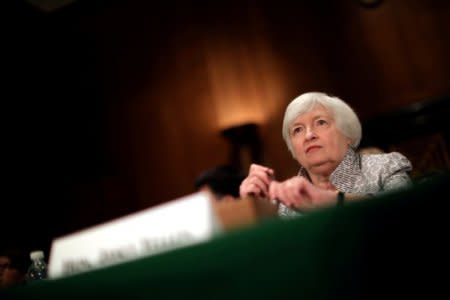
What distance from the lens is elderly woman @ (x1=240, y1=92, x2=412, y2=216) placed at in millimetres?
1255

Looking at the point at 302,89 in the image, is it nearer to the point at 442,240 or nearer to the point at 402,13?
the point at 402,13

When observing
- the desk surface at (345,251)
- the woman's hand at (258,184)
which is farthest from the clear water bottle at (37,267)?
the desk surface at (345,251)

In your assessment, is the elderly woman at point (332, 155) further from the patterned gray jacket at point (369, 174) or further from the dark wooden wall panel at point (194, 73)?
the dark wooden wall panel at point (194, 73)

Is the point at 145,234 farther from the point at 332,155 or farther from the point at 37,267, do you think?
the point at 37,267

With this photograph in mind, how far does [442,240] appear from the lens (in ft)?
1.66

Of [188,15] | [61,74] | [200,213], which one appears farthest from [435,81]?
[61,74]

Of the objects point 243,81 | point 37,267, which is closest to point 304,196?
point 37,267

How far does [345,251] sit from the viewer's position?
511mm

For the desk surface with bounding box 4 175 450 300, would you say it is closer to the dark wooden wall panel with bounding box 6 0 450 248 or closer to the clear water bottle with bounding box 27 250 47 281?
the clear water bottle with bounding box 27 250 47 281

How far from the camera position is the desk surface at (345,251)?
50cm

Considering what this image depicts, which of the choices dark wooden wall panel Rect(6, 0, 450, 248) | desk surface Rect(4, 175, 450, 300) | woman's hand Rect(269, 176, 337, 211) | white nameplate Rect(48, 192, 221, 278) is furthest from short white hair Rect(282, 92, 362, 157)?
dark wooden wall panel Rect(6, 0, 450, 248)

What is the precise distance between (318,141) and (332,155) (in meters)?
0.06

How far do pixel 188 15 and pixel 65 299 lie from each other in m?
3.86

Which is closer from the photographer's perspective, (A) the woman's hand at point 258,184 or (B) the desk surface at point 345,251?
(B) the desk surface at point 345,251
